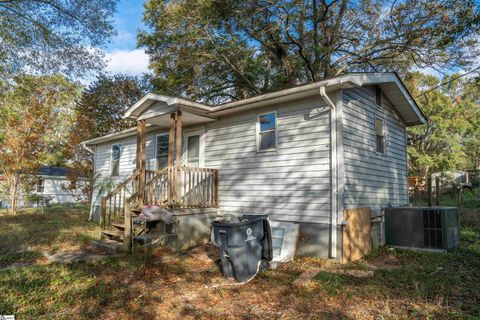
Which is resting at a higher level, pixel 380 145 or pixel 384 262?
pixel 380 145

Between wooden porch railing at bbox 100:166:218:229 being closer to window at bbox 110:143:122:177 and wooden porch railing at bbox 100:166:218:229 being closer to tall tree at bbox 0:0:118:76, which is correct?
window at bbox 110:143:122:177

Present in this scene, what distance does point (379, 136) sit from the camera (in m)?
8.02

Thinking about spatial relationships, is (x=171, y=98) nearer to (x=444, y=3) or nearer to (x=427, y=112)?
(x=444, y=3)

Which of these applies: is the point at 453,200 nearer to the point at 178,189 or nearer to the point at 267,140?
the point at 267,140

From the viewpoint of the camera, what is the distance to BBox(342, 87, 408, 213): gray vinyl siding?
652cm

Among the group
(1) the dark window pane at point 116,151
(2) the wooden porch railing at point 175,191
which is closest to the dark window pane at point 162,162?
(2) the wooden porch railing at point 175,191

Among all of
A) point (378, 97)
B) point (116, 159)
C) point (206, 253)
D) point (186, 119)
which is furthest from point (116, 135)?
point (378, 97)

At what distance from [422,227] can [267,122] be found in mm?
4472

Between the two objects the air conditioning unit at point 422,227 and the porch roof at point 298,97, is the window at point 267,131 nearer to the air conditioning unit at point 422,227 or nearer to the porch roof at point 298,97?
the porch roof at point 298,97

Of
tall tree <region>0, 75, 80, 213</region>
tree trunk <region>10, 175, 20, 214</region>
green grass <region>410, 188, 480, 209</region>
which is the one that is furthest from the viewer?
tree trunk <region>10, 175, 20, 214</region>

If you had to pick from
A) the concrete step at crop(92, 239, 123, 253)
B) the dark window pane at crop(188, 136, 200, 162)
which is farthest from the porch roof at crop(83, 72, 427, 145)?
the concrete step at crop(92, 239, 123, 253)

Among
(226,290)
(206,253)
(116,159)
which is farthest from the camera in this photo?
(116,159)

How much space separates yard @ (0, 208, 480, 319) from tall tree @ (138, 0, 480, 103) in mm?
8862

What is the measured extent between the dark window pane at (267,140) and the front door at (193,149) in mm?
2198
